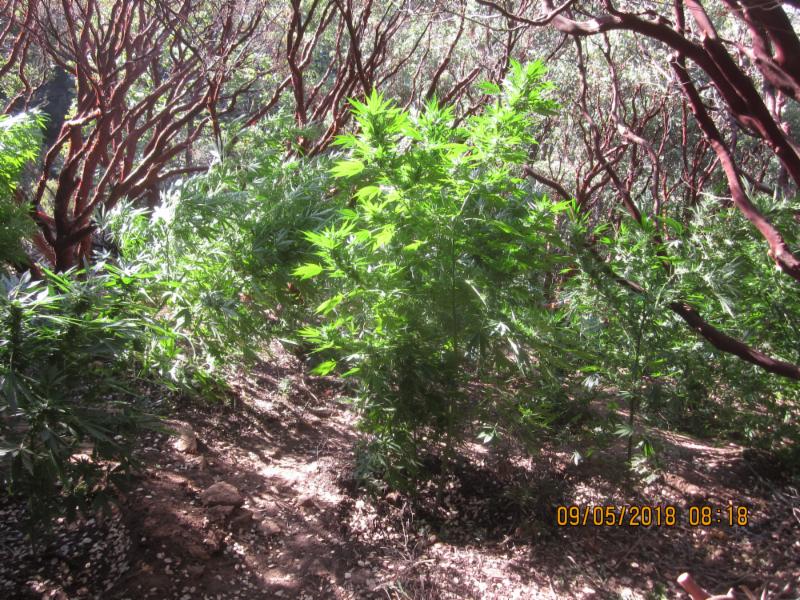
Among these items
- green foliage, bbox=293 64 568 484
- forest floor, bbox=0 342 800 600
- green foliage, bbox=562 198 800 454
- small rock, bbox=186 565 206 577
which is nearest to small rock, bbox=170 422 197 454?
forest floor, bbox=0 342 800 600

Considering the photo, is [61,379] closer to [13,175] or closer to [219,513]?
[219,513]

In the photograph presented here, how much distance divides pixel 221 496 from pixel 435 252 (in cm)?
173

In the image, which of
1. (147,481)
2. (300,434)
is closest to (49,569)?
(147,481)

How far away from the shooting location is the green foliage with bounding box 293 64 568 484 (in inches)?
93.3

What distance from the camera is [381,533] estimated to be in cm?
305

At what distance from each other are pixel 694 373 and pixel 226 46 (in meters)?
4.79

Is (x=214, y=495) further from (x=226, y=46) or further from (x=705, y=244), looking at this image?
(x=226, y=46)

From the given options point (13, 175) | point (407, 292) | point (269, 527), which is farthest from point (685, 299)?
point (13, 175)

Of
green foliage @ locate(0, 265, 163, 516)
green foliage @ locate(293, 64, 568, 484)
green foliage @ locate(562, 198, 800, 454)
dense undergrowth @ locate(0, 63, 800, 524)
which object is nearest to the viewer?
green foliage @ locate(0, 265, 163, 516)

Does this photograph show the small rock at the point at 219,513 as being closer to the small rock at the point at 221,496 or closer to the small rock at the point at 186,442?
the small rock at the point at 221,496

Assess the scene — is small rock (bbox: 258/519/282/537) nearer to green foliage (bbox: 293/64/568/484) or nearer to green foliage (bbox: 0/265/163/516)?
green foliage (bbox: 293/64/568/484)

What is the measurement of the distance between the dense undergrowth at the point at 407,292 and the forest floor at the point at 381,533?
0.30 meters

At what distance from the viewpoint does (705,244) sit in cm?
287
